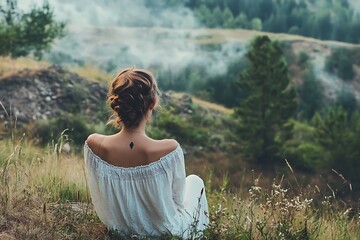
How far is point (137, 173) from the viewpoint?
14.5 ft

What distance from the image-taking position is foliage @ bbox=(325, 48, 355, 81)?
72938mm

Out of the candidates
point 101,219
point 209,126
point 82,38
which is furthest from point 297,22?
point 101,219

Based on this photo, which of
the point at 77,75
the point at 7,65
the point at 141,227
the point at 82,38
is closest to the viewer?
the point at 141,227

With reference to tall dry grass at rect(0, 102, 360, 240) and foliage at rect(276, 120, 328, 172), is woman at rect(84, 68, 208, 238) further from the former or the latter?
foliage at rect(276, 120, 328, 172)

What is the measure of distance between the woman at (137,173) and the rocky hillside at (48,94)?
68.2 ft

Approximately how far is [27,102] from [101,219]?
73.9ft

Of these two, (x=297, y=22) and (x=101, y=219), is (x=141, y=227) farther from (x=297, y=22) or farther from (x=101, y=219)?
(x=297, y=22)

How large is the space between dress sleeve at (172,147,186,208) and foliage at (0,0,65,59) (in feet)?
78.9

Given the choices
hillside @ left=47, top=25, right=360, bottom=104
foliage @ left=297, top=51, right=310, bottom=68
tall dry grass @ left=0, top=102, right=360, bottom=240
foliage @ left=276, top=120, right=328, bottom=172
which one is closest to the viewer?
tall dry grass @ left=0, top=102, right=360, bottom=240

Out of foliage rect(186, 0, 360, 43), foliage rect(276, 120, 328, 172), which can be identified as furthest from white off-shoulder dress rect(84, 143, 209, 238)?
foliage rect(186, 0, 360, 43)

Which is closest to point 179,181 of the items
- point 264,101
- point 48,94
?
point 48,94

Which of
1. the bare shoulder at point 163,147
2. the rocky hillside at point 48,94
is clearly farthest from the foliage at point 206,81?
the bare shoulder at point 163,147

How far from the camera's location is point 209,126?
33594 mm

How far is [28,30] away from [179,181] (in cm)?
2547
